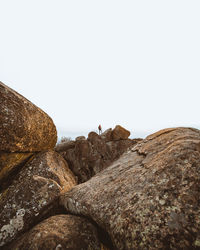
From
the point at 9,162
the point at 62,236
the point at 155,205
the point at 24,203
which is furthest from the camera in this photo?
the point at 9,162

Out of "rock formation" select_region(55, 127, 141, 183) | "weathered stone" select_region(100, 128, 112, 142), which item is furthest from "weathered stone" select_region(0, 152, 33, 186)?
"weathered stone" select_region(100, 128, 112, 142)

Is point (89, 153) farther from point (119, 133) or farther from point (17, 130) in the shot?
point (17, 130)

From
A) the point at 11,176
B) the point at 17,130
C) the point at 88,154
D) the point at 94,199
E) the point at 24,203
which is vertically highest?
the point at 17,130

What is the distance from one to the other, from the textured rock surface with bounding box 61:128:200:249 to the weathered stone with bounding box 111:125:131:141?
10.4 metres

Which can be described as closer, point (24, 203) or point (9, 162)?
point (24, 203)

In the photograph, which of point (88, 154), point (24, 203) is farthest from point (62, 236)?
point (88, 154)

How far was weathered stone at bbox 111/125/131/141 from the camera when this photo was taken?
16164 mm

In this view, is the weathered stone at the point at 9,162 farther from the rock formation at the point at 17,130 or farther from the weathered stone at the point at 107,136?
the weathered stone at the point at 107,136

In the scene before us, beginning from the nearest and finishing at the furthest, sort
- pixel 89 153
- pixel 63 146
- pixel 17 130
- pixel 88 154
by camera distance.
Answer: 1. pixel 17 130
2. pixel 63 146
3. pixel 88 154
4. pixel 89 153

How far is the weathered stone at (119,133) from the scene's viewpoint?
1616 centimetres

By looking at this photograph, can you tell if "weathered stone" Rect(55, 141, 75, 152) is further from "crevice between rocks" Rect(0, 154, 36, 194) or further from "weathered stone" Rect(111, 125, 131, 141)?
"weathered stone" Rect(111, 125, 131, 141)

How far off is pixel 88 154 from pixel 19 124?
7.66m

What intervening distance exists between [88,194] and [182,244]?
12.1ft

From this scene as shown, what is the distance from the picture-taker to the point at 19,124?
21.6 ft
